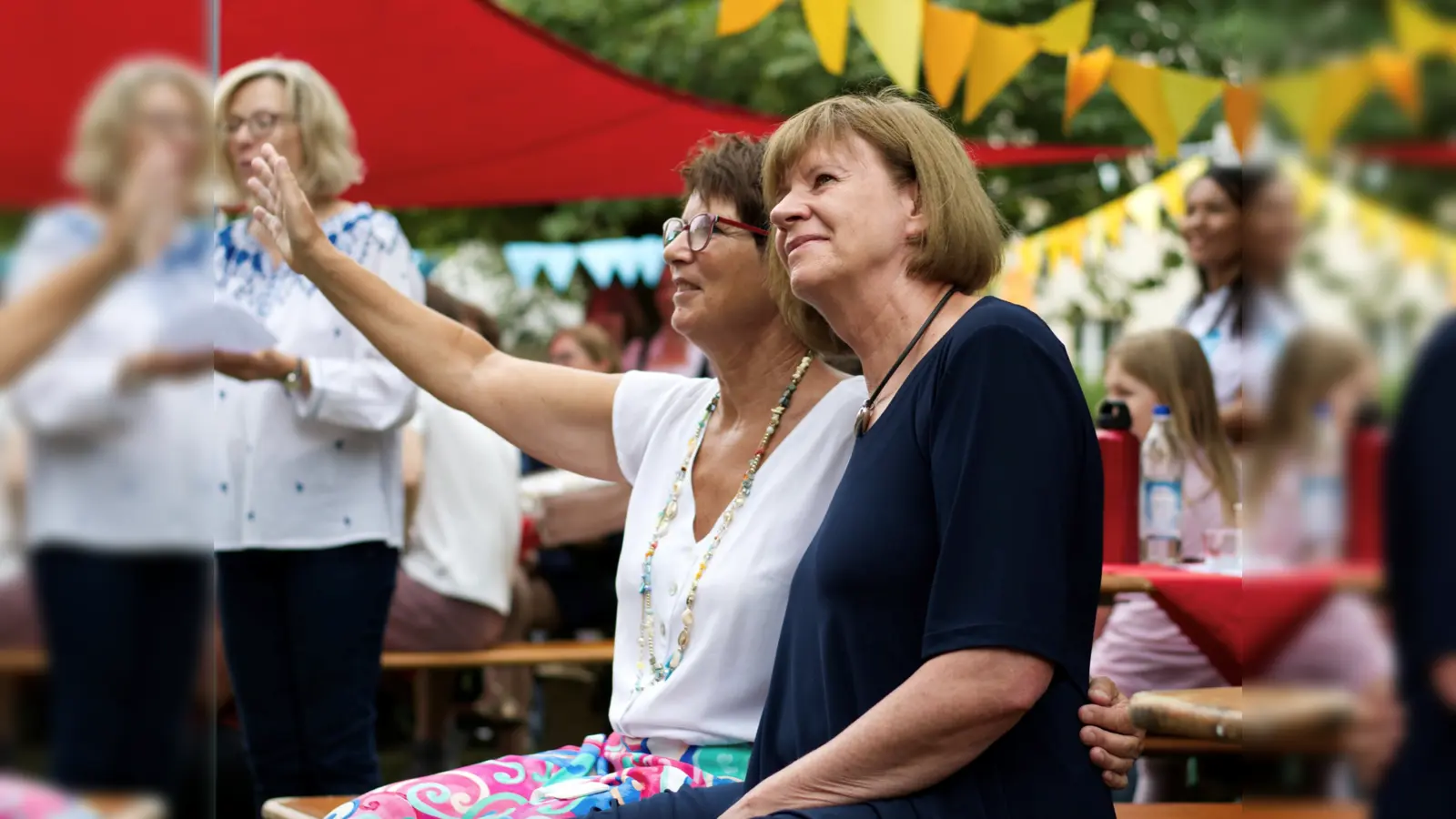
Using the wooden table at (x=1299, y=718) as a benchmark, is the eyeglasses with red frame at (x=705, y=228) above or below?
above

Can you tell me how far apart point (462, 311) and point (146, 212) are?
450 cm

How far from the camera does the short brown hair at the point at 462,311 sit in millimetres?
4539

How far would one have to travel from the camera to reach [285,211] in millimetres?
2311

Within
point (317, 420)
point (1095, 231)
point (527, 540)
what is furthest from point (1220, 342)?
point (1095, 231)

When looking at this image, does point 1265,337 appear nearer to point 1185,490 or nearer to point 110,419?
point 110,419

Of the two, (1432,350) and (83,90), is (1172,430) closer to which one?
(1432,350)

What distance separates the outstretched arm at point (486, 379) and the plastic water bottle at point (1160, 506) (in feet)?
4.73

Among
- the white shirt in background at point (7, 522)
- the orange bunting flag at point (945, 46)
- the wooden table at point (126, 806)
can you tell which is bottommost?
the wooden table at point (126, 806)

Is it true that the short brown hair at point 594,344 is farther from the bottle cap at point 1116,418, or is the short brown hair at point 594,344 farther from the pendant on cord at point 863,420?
the pendant on cord at point 863,420

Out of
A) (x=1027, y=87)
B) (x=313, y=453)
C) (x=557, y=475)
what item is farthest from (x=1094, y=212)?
(x=313, y=453)

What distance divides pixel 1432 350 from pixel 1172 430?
124 inches

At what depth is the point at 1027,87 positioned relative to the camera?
10.0 m

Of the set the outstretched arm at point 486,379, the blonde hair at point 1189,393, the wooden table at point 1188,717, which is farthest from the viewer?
the blonde hair at point 1189,393

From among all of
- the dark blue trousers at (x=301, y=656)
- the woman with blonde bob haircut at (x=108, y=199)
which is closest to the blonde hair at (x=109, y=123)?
the woman with blonde bob haircut at (x=108, y=199)
